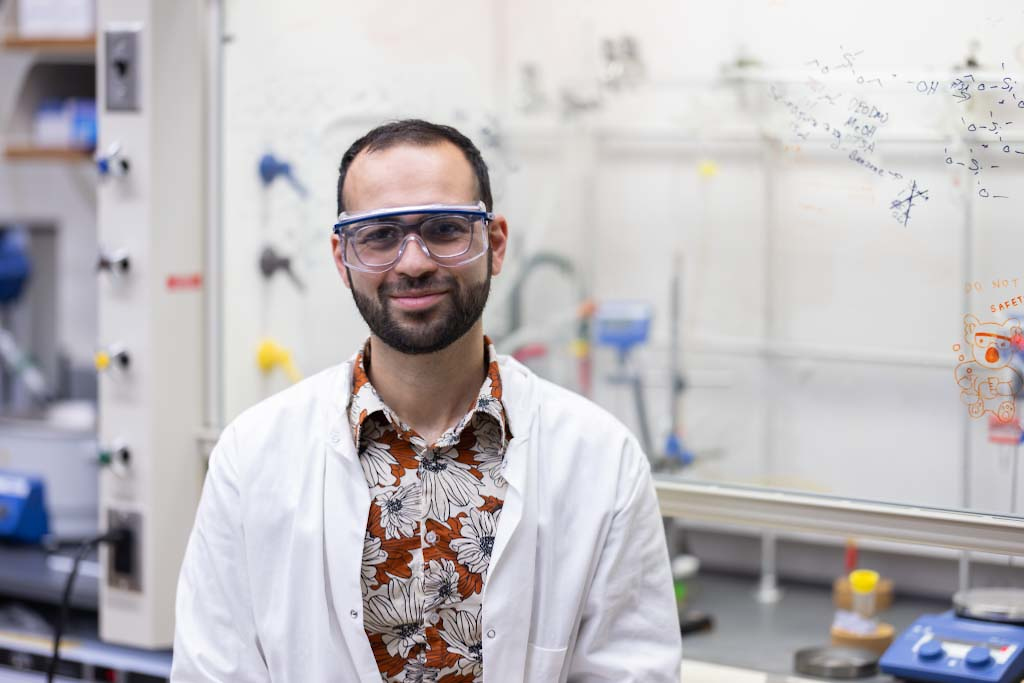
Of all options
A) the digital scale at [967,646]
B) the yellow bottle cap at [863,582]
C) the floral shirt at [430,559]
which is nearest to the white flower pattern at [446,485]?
the floral shirt at [430,559]

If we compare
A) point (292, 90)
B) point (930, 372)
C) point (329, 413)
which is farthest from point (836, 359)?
point (329, 413)

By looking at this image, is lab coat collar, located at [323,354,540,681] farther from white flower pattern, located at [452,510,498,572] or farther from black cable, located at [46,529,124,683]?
black cable, located at [46,529,124,683]

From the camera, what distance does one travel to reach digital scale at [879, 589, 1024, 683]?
189 cm

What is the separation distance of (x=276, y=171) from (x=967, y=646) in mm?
1578

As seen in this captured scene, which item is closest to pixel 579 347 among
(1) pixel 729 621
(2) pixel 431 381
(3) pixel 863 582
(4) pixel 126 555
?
(1) pixel 729 621

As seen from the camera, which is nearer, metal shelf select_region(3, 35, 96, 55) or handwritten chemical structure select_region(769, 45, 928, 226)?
handwritten chemical structure select_region(769, 45, 928, 226)

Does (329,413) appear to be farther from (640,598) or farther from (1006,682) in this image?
(1006,682)

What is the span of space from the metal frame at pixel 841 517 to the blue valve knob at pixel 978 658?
0.17m

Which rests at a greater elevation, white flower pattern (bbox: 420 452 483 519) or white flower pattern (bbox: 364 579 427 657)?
white flower pattern (bbox: 420 452 483 519)

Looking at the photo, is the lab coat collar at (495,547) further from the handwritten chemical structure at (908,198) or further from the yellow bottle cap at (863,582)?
the yellow bottle cap at (863,582)

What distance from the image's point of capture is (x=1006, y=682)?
1.87 meters

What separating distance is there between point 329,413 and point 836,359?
63.4 inches

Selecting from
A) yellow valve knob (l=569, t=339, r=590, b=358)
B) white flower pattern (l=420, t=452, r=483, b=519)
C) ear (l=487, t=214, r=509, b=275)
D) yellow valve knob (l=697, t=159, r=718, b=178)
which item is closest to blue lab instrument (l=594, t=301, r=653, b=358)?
yellow valve knob (l=569, t=339, r=590, b=358)

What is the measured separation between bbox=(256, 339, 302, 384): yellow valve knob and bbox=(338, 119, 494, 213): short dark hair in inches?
36.8
